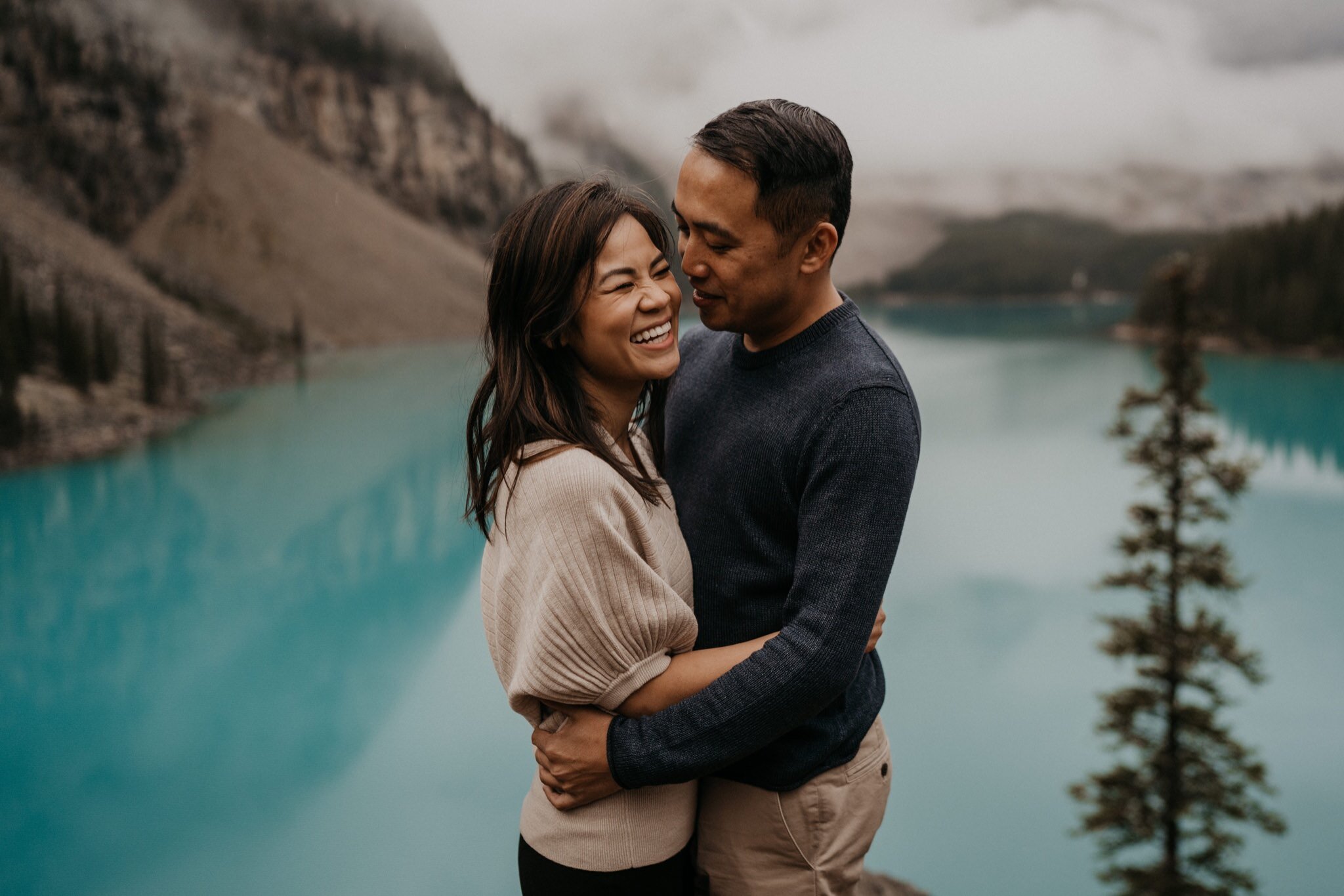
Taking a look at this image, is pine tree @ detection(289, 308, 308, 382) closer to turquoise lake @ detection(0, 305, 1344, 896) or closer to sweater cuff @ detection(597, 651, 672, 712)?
turquoise lake @ detection(0, 305, 1344, 896)

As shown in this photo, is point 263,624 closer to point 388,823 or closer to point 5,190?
point 388,823

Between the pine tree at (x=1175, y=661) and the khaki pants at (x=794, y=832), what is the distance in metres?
7.90

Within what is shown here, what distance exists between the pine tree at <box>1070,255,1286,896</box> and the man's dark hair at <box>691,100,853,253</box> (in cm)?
804

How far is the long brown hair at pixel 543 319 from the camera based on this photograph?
1.86 m

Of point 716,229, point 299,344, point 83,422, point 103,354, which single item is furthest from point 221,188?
point 716,229

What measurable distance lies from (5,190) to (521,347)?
5952cm

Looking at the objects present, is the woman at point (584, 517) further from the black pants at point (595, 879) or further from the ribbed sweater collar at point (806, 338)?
the ribbed sweater collar at point (806, 338)

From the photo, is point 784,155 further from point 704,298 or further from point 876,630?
point 876,630

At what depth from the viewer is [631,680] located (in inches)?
71.5

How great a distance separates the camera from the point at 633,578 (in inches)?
69.1

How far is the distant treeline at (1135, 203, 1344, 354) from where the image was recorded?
51.2 m

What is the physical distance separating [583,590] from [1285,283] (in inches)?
2558

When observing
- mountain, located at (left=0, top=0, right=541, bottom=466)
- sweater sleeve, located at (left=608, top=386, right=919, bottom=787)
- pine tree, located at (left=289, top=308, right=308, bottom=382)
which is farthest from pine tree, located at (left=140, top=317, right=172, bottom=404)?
sweater sleeve, located at (left=608, top=386, right=919, bottom=787)

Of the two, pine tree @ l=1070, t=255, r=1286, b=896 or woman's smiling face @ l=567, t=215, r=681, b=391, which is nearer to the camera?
woman's smiling face @ l=567, t=215, r=681, b=391
